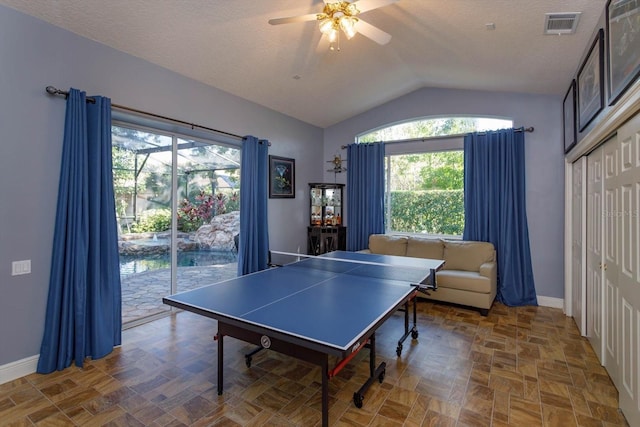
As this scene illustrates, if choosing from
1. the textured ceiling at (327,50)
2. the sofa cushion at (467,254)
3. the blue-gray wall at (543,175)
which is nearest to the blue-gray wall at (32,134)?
the textured ceiling at (327,50)

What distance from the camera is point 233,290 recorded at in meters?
2.42

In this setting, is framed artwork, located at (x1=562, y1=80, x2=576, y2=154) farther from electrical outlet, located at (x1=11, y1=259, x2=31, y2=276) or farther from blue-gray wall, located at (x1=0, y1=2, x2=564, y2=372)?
electrical outlet, located at (x1=11, y1=259, x2=31, y2=276)

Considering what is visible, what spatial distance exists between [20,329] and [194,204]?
2.11m

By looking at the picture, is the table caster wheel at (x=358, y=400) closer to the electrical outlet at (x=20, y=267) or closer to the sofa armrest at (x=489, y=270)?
the sofa armrest at (x=489, y=270)

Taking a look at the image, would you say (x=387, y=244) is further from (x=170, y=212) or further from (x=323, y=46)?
(x=170, y=212)

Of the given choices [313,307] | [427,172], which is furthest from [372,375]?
[427,172]

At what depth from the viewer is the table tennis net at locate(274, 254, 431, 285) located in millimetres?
2809

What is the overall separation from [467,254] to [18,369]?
5080 millimetres

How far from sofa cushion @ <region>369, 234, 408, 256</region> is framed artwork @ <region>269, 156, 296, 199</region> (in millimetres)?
1622

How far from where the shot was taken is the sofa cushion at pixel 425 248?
4.80 metres

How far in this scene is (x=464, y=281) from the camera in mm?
4148

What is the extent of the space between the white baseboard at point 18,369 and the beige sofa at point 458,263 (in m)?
4.22

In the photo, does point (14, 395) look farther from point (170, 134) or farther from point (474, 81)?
point (474, 81)

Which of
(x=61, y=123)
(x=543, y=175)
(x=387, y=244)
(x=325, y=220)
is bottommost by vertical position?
(x=387, y=244)
